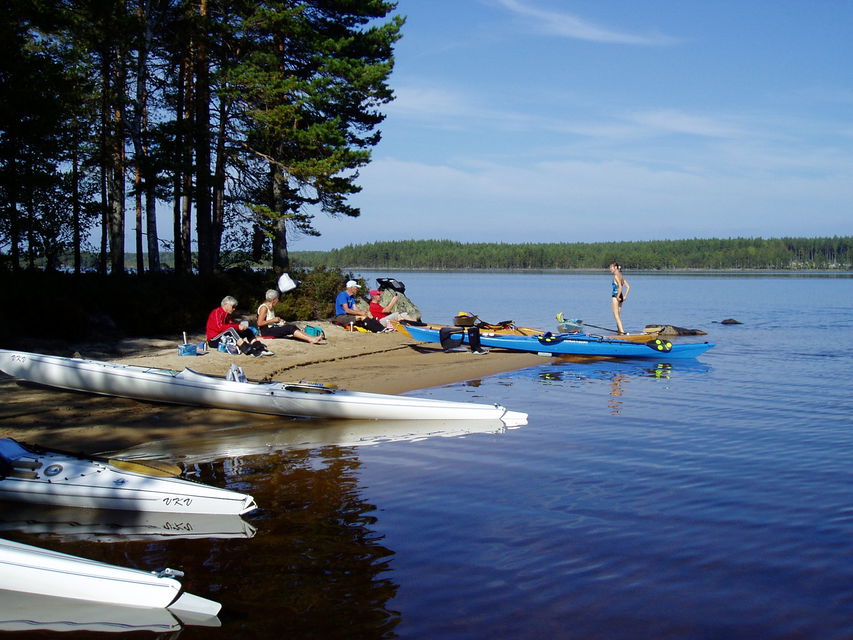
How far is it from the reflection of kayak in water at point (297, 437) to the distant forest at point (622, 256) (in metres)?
154

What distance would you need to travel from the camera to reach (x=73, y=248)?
78.6 feet

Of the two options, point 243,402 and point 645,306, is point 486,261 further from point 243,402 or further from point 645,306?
point 243,402

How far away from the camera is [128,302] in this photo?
51.7ft

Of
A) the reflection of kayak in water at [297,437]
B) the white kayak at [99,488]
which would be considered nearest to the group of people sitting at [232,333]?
the reflection of kayak in water at [297,437]

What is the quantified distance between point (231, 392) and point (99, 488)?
3656 millimetres

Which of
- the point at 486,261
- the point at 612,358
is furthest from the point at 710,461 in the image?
the point at 486,261

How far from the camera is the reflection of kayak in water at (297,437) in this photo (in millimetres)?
8695

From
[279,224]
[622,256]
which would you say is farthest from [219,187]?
[622,256]

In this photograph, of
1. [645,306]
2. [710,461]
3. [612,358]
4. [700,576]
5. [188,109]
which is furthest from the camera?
[645,306]

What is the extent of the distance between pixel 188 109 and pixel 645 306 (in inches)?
1142

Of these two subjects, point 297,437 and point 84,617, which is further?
point 297,437

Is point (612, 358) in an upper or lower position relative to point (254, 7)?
lower

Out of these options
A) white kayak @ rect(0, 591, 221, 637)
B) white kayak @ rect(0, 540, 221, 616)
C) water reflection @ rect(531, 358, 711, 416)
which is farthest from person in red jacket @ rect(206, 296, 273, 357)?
white kayak @ rect(0, 591, 221, 637)

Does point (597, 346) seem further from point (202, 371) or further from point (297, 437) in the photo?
point (297, 437)
